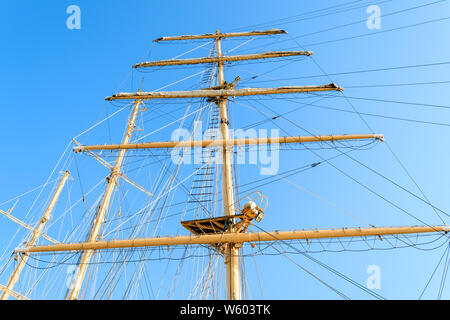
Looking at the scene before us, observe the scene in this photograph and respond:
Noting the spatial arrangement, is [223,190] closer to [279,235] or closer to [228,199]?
[228,199]

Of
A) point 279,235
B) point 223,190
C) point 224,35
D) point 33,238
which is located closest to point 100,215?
point 33,238

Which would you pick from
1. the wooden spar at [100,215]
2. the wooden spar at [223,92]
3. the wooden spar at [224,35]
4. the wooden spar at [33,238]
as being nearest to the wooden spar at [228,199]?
the wooden spar at [223,92]

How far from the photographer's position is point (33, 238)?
588 inches

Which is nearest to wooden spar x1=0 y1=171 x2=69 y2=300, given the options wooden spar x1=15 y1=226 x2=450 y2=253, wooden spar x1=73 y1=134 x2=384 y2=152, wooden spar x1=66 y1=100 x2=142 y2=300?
wooden spar x1=66 y1=100 x2=142 y2=300

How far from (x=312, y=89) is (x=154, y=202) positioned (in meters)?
8.55

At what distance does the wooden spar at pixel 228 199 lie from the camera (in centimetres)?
781

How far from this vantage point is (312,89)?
1269 cm

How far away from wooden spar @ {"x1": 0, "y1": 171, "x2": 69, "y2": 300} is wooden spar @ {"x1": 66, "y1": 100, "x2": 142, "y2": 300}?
2.20 metres

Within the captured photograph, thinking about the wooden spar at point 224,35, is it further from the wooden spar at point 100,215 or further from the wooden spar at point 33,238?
the wooden spar at point 33,238

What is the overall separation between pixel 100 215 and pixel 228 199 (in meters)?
8.35

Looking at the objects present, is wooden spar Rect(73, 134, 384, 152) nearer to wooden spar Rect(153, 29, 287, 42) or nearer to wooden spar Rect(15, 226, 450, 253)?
wooden spar Rect(15, 226, 450, 253)

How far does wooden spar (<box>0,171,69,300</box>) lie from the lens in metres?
12.2
